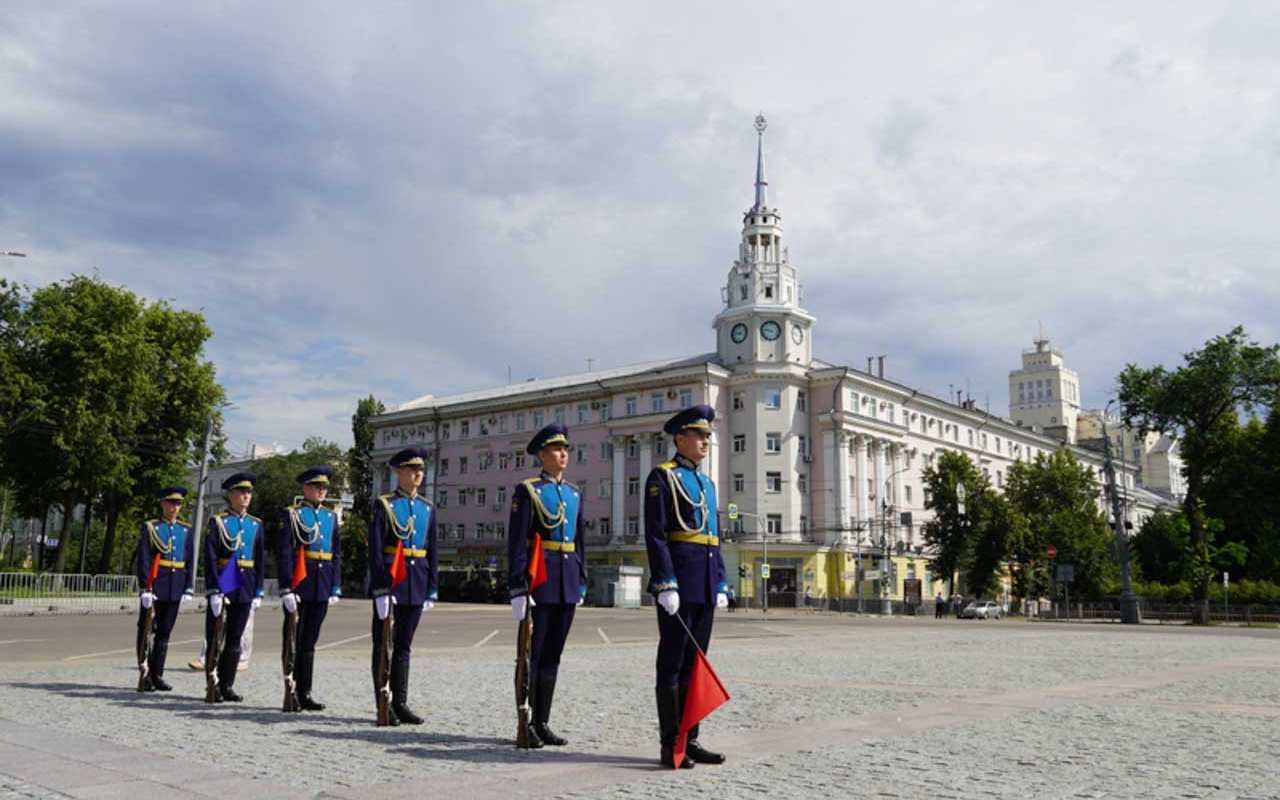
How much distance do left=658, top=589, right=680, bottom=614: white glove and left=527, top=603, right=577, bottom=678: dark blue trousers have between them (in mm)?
1005

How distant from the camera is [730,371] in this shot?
71812 millimetres

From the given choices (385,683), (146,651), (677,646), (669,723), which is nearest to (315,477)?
(385,683)

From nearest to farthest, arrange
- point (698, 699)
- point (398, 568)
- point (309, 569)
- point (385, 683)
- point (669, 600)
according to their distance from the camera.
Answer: point (698, 699)
point (669, 600)
point (385, 683)
point (398, 568)
point (309, 569)

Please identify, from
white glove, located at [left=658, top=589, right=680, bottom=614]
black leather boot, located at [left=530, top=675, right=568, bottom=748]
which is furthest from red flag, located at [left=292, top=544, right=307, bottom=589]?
white glove, located at [left=658, top=589, right=680, bottom=614]

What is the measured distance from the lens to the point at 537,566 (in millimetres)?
7762

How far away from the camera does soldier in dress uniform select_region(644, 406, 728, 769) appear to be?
23.0ft

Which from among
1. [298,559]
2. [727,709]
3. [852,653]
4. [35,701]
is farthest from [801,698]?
[852,653]

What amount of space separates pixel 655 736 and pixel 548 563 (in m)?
1.68

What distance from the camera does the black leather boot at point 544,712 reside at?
24.6 feet

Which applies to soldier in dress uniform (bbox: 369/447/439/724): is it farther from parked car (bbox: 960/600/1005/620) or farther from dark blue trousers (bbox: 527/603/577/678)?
parked car (bbox: 960/600/1005/620)

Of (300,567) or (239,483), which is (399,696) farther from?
(239,483)

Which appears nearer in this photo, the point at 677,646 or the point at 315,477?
the point at 677,646

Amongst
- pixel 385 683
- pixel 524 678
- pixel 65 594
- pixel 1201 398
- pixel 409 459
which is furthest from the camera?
pixel 1201 398

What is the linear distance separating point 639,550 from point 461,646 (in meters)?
50.2
